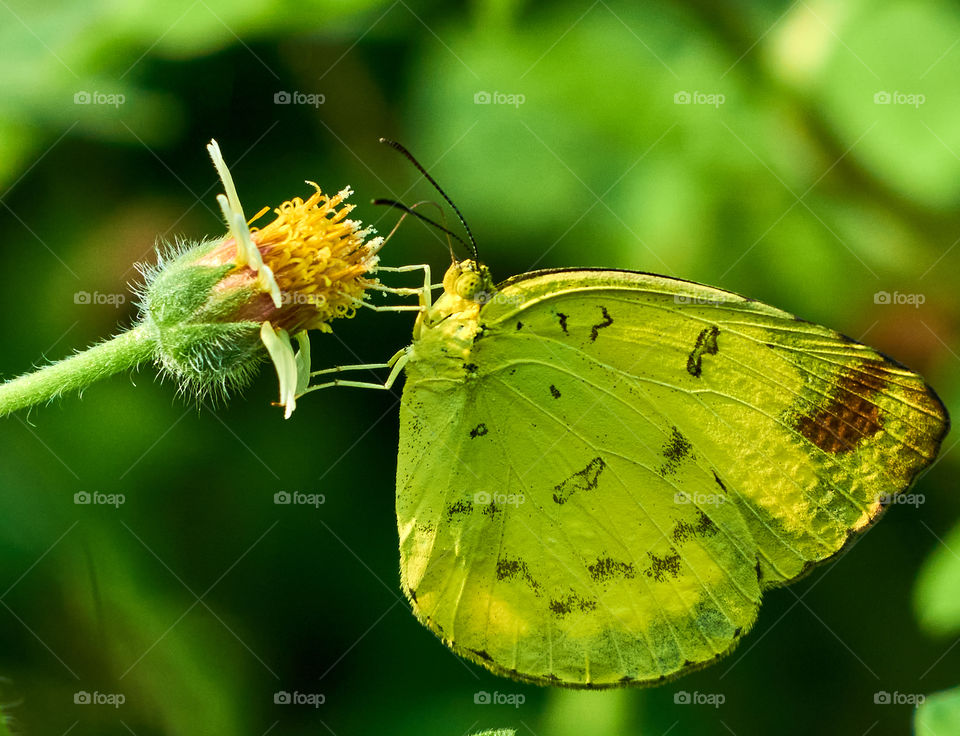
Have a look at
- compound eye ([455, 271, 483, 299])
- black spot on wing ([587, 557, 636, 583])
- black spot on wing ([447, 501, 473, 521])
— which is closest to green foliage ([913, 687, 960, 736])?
black spot on wing ([587, 557, 636, 583])

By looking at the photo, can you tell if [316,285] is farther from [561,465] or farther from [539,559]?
[539,559]

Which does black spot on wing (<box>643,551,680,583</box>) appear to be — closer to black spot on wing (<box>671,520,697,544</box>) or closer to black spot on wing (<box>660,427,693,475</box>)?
black spot on wing (<box>671,520,697,544</box>)

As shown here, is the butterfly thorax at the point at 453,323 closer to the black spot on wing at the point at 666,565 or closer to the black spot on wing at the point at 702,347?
the black spot on wing at the point at 702,347

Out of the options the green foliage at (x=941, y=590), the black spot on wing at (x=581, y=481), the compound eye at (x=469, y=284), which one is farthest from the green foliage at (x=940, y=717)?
the compound eye at (x=469, y=284)

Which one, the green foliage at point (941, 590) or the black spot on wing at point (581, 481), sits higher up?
the black spot on wing at point (581, 481)

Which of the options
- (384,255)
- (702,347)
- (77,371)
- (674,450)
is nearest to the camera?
(77,371)

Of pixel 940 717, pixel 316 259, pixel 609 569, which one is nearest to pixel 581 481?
pixel 609 569

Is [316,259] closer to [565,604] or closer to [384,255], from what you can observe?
[384,255]
